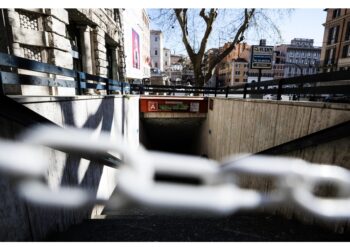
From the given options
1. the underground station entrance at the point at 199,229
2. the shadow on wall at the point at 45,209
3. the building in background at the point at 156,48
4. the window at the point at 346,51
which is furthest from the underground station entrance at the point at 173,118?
the building in background at the point at 156,48

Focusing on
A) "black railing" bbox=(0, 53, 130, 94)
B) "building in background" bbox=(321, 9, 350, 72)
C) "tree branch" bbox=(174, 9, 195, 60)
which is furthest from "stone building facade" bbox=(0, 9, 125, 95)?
"building in background" bbox=(321, 9, 350, 72)

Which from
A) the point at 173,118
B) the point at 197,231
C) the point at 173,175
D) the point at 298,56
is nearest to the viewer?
the point at 173,175

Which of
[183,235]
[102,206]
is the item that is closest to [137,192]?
[183,235]

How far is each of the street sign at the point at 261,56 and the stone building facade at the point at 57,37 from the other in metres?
6.05

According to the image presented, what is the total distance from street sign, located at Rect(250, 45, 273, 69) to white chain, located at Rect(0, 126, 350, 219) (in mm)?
4811

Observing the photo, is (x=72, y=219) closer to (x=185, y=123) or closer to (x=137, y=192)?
(x=137, y=192)

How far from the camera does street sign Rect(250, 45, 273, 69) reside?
572 centimetres

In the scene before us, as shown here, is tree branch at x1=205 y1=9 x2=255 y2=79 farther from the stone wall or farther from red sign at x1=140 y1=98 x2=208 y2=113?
the stone wall

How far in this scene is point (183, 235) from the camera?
2166 millimetres

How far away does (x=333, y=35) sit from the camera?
27594 millimetres

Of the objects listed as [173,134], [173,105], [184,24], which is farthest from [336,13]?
[173,105]

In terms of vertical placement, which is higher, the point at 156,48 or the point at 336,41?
the point at 156,48

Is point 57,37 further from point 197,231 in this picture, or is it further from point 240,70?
point 240,70

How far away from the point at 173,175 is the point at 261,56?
18.5 feet
